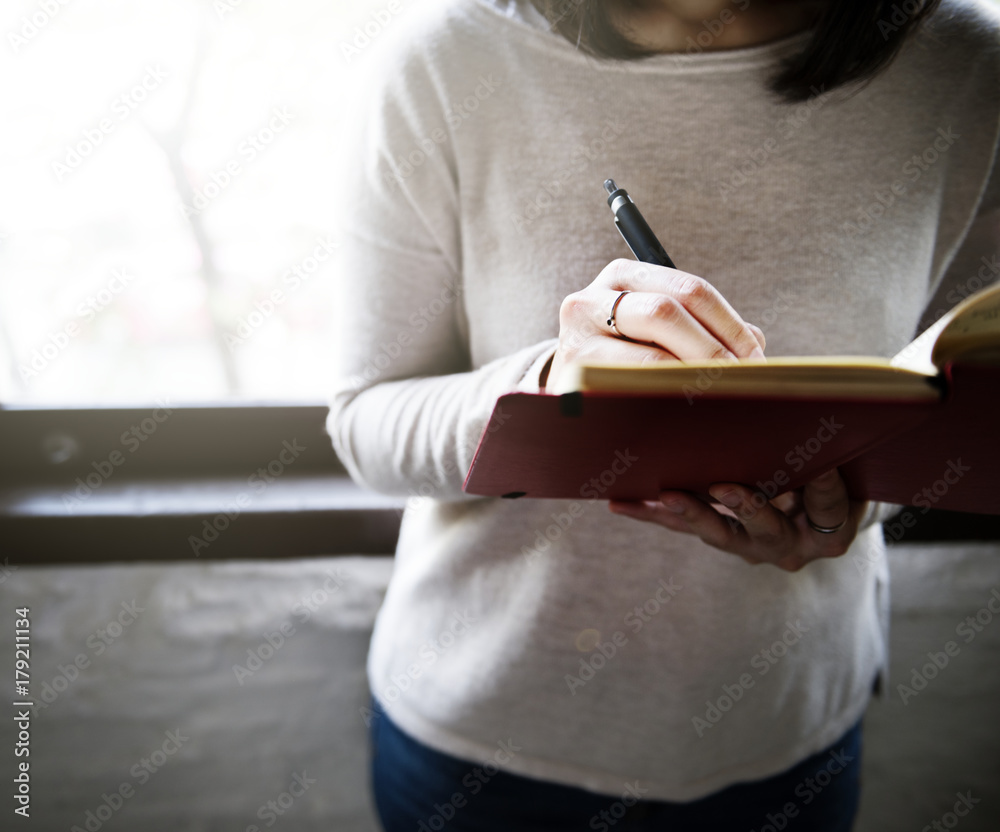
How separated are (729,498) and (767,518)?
1.6 inches

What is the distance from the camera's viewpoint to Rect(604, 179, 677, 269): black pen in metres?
0.41

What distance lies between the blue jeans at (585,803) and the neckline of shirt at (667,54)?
65 cm

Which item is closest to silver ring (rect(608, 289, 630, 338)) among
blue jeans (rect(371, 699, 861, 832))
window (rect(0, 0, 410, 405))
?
blue jeans (rect(371, 699, 861, 832))

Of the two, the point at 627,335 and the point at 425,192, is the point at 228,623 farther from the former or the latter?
the point at 627,335

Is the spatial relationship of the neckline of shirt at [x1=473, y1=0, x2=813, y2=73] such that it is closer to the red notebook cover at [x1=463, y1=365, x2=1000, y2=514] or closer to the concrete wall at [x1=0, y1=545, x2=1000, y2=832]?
the red notebook cover at [x1=463, y1=365, x2=1000, y2=514]

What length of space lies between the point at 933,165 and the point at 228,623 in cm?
111

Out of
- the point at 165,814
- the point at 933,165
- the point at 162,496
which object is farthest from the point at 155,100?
the point at 165,814

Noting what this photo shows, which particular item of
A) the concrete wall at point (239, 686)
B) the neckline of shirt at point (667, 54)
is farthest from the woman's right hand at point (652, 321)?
the concrete wall at point (239, 686)

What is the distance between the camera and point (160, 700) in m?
1.04

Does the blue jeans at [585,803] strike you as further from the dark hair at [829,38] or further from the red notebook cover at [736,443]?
the dark hair at [829,38]

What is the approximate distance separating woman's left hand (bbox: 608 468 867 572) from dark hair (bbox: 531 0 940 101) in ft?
1.10

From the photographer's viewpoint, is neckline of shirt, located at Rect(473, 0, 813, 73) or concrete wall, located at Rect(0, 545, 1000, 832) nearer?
neckline of shirt, located at Rect(473, 0, 813, 73)

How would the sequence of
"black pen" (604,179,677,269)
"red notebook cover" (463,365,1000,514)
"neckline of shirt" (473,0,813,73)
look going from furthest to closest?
"neckline of shirt" (473,0,813,73)
"black pen" (604,179,677,269)
"red notebook cover" (463,365,1000,514)

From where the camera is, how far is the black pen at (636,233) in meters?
0.41
